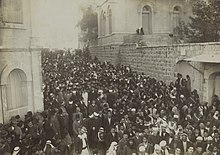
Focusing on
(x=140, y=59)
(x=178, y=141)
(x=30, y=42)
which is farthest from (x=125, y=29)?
(x=178, y=141)

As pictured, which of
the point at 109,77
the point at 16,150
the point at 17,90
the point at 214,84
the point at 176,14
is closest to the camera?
the point at 16,150

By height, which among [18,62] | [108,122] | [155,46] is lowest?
[108,122]

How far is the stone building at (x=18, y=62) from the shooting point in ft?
8.29

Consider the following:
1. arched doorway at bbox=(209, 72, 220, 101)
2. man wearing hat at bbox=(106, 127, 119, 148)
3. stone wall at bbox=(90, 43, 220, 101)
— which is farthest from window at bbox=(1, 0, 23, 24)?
arched doorway at bbox=(209, 72, 220, 101)

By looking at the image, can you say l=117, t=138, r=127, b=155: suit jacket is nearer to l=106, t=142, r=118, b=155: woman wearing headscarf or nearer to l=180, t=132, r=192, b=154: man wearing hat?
l=106, t=142, r=118, b=155: woman wearing headscarf

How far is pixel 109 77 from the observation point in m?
3.34

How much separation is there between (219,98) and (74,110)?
4.77 feet

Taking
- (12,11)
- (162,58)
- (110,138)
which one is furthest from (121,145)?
(12,11)

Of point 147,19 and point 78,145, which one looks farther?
point 147,19

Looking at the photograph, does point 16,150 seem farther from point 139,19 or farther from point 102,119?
point 139,19

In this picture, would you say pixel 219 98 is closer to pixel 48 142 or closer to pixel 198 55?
pixel 198 55

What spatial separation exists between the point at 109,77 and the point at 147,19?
0.84 m

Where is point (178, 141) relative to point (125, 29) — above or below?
below

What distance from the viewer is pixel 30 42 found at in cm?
274
